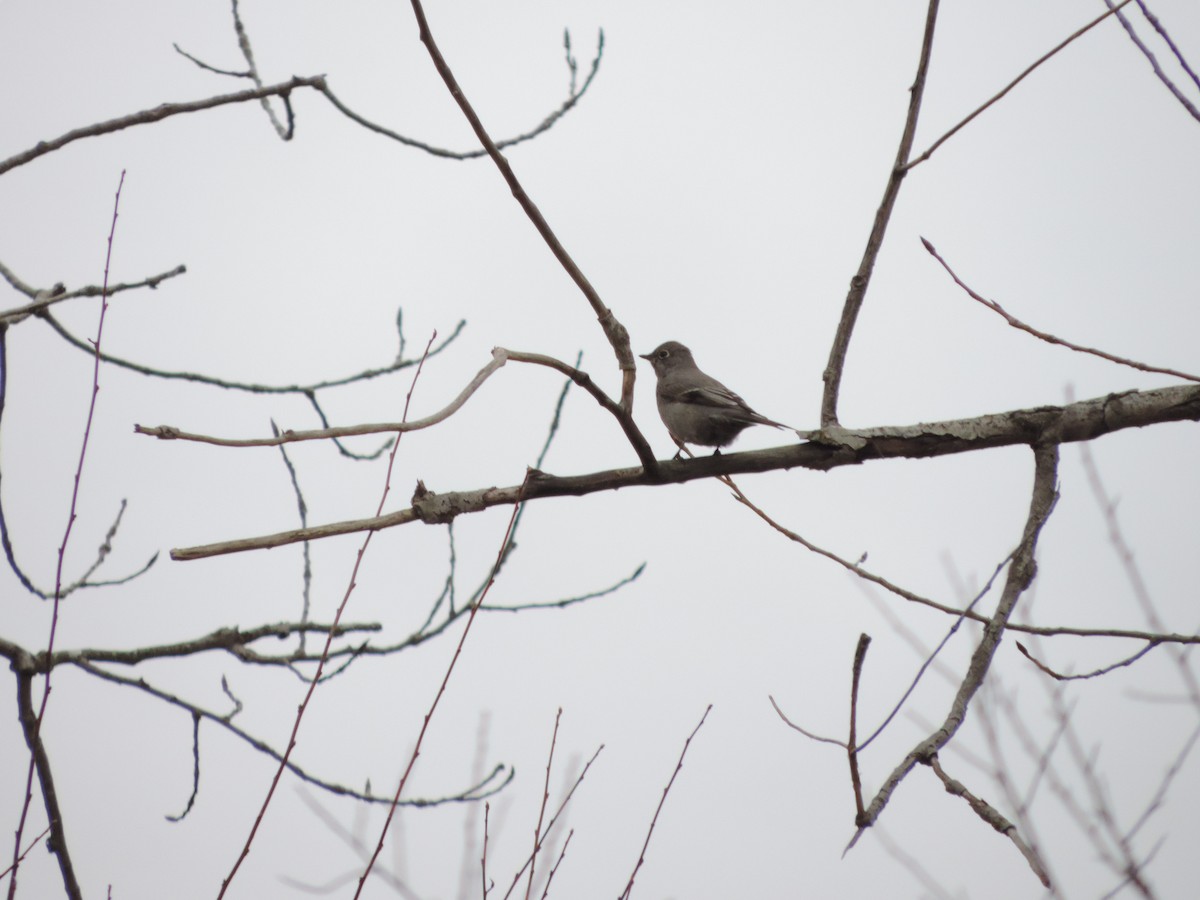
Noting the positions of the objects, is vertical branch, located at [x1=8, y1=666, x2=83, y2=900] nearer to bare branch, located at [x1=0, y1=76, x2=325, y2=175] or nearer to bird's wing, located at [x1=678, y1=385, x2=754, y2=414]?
bare branch, located at [x1=0, y1=76, x2=325, y2=175]

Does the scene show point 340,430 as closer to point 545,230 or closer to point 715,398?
point 545,230

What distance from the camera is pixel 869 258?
10.1ft

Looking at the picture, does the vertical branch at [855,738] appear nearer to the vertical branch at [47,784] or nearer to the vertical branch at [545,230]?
the vertical branch at [545,230]

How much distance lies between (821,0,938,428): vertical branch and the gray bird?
1.69 meters

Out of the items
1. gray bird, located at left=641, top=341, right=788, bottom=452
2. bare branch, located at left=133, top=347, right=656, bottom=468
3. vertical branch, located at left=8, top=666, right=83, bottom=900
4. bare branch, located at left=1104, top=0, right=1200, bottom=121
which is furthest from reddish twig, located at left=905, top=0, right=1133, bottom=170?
vertical branch, located at left=8, top=666, right=83, bottom=900

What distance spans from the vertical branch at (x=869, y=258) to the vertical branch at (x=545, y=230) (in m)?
0.61

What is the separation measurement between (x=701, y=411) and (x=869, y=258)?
93.5 inches

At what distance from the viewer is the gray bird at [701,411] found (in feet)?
17.1

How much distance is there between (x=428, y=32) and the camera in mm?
2396

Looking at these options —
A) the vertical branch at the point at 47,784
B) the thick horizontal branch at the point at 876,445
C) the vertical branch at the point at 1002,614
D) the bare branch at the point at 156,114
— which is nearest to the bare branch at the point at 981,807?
the vertical branch at the point at 1002,614

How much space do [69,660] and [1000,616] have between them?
317 centimetres

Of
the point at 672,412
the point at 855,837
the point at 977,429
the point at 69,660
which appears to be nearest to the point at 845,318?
the point at 977,429

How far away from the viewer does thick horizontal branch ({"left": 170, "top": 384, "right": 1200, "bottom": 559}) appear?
2645 mm

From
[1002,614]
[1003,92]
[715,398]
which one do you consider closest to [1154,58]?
[1003,92]
